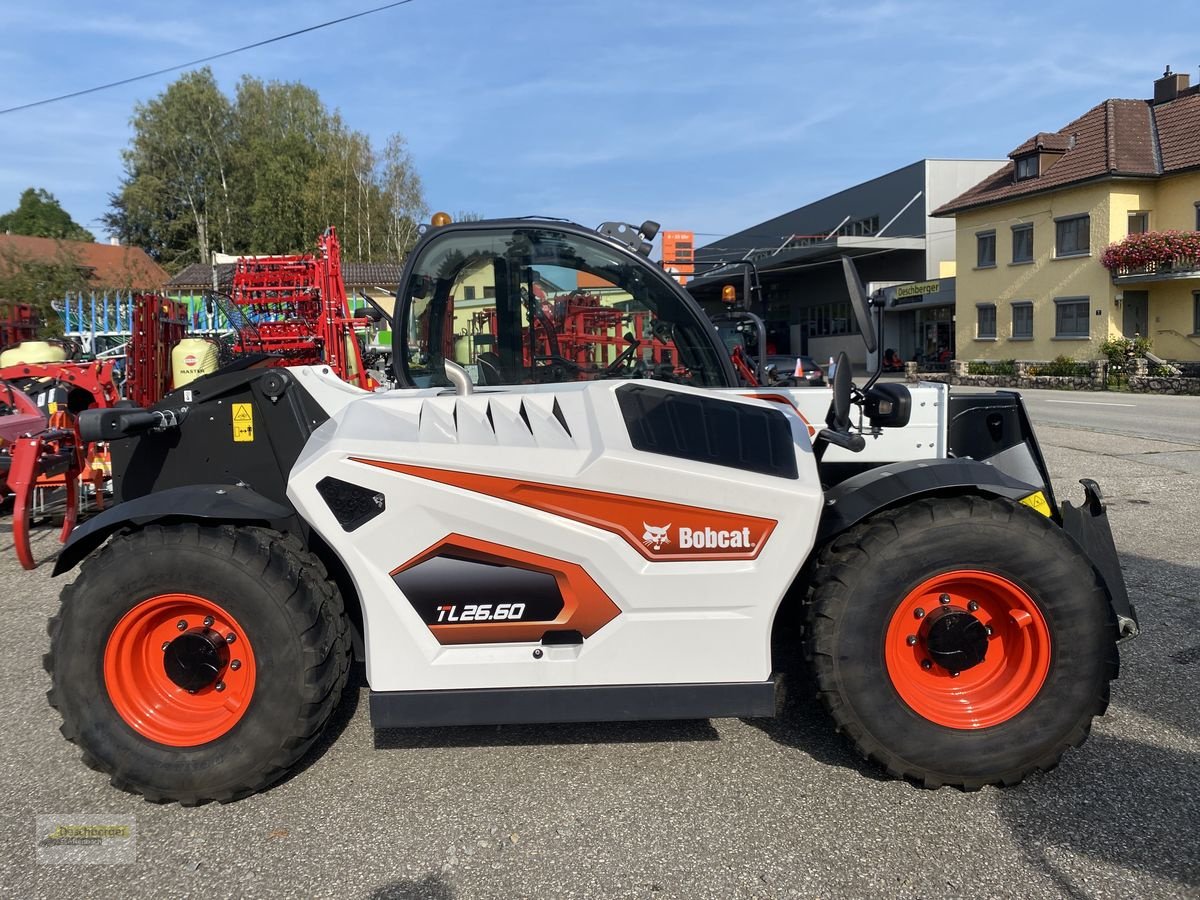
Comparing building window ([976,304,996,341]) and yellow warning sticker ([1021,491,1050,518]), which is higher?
building window ([976,304,996,341])

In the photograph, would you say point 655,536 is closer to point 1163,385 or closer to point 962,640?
point 962,640

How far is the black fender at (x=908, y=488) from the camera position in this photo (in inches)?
119

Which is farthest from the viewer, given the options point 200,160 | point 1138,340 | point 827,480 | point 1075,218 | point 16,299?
point 200,160

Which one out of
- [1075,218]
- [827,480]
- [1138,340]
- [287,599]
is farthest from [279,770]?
[1075,218]

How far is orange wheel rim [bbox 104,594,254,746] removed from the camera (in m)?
3.02

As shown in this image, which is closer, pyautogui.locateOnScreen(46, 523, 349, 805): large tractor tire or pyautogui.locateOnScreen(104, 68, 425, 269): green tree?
pyautogui.locateOnScreen(46, 523, 349, 805): large tractor tire

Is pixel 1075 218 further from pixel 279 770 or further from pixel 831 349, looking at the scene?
pixel 279 770

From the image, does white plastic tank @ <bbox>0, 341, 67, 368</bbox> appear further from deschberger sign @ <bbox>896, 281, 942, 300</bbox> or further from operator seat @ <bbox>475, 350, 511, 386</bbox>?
deschberger sign @ <bbox>896, 281, 942, 300</bbox>

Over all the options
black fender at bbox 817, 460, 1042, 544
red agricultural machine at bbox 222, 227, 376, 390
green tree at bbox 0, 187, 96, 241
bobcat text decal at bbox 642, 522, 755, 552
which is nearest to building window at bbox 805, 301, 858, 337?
red agricultural machine at bbox 222, 227, 376, 390

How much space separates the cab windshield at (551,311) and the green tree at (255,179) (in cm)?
4480

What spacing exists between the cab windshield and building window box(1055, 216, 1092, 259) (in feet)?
107

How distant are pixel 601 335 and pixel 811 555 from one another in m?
1.41

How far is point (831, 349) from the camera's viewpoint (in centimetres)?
4772

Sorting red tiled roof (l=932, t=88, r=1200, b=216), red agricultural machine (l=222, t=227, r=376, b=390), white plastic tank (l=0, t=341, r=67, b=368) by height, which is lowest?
white plastic tank (l=0, t=341, r=67, b=368)
